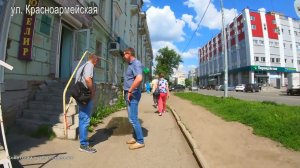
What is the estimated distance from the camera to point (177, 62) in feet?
208

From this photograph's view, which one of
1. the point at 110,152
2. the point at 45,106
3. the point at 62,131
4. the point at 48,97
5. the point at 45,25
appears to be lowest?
the point at 110,152

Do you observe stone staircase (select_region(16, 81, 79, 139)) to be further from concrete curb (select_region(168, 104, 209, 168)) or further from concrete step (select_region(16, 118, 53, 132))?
concrete curb (select_region(168, 104, 209, 168))

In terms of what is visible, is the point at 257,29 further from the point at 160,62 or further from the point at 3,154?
the point at 3,154

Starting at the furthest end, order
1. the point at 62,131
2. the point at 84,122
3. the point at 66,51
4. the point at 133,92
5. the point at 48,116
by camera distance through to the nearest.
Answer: the point at 66,51 < the point at 48,116 < the point at 62,131 < the point at 133,92 < the point at 84,122

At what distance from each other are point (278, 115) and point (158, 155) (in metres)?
4.77

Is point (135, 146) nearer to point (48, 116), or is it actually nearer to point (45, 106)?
point (48, 116)

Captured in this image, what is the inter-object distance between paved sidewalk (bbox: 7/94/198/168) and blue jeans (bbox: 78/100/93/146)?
0.24 meters

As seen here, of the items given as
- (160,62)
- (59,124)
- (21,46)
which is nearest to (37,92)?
(21,46)

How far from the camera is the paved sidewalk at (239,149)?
15.1 ft

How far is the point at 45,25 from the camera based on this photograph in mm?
9109

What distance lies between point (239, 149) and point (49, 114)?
446cm

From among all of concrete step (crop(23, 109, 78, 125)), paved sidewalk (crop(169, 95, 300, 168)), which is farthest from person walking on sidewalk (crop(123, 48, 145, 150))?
concrete step (crop(23, 109, 78, 125))

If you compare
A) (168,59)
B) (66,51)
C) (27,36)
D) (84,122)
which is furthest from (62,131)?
(168,59)

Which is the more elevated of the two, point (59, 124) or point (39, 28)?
point (39, 28)
